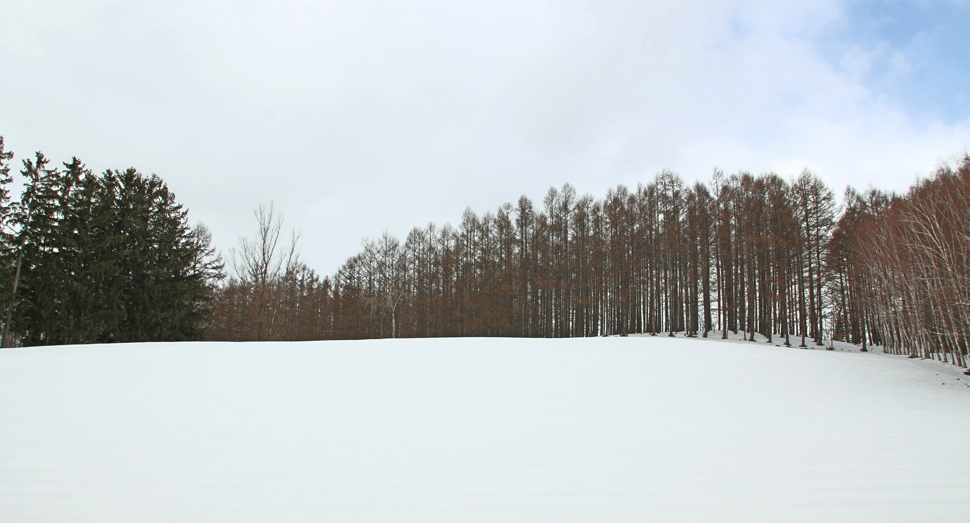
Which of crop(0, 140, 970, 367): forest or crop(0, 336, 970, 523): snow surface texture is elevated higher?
crop(0, 140, 970, 367): forest

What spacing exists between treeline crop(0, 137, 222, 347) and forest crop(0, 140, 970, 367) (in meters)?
0.08

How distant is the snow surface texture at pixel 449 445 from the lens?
115 inches

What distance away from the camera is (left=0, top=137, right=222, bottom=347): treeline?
18.9 m

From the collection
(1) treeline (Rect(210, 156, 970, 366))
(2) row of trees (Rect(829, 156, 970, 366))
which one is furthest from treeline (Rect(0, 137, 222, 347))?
(2) row of trees (Rect(829, 156, 970, 366))

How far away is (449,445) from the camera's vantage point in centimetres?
441

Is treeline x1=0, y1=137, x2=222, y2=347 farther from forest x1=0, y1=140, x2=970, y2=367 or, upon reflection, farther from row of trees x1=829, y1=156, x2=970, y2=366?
row of trees x1=829, y1=156, x2=970, y2=366

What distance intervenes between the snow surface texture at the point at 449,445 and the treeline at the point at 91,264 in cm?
1284

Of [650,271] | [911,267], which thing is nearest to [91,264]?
[650,271]

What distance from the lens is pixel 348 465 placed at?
12.0 feet

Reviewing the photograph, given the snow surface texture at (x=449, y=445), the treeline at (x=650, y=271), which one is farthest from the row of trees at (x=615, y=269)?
the snow surface texture at (x=449, y=445)

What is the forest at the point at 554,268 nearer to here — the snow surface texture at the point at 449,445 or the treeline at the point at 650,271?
the treeline at the point at 650,271

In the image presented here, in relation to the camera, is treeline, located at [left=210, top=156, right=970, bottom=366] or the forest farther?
treeline, located at [left=210, top=156, right=970, bottom=366]

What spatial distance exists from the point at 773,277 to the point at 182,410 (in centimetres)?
2910

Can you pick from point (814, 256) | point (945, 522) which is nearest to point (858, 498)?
point (945, 522)
